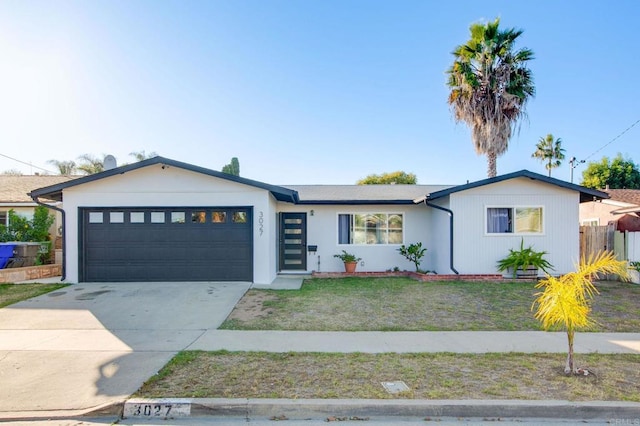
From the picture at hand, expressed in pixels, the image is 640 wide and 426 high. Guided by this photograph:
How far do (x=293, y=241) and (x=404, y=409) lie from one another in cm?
1066

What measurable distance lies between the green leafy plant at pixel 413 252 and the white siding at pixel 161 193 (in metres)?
5.06

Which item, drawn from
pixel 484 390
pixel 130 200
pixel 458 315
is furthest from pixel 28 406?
pixel 130 200

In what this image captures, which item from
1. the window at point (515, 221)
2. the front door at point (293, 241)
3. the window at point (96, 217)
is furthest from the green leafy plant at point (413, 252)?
the window at point (96, 217)

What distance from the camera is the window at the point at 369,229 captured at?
14188 millimetres

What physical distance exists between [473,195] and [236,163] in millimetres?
10772

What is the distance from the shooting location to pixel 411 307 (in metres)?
8.37

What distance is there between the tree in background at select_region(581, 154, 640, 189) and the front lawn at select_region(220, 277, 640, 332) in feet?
74.3

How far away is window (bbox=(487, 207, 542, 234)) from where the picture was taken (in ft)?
40.9

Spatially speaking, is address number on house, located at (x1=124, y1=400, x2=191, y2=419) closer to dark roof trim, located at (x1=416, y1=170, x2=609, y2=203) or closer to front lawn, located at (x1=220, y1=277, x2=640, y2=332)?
front lawn, located at (x1=220, y1=277, x2=640, y2=332)

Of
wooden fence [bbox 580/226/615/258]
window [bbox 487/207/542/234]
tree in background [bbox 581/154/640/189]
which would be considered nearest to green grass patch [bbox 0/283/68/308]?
window [bbox 487/207/542/234]

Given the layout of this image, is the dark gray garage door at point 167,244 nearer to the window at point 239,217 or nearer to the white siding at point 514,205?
the window at point 239,217

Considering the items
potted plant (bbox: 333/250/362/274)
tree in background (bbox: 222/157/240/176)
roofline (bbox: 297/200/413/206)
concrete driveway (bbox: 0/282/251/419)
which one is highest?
tree in background (bbox: 222/157/240/176)

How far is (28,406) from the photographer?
3840 millimetres

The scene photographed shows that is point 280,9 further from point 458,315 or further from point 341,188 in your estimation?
point 458,315
